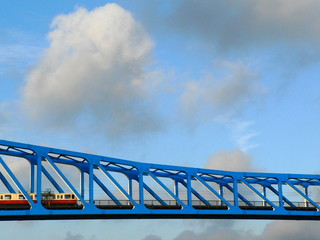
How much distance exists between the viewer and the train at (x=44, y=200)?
108m

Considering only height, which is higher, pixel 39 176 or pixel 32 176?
pixel 32 176

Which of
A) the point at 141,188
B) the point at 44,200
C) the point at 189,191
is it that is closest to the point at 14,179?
the point at 44,200

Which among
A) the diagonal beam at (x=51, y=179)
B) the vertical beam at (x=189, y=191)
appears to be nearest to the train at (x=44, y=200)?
the diagonal beam at (x=51, y=179)

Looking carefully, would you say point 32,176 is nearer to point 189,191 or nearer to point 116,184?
point 116,184

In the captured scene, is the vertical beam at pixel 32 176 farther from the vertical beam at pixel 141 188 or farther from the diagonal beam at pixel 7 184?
the vertical beam at pixel 141 188

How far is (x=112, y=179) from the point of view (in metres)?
113

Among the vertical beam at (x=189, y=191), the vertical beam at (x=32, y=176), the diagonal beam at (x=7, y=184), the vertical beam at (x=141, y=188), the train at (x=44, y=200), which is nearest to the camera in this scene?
the train at (x=44, y=200)

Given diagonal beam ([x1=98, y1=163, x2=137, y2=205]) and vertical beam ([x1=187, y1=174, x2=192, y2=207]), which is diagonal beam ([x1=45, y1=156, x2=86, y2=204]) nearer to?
diagonal beam ([x1=98, y1=163, x2=137, y2=205])

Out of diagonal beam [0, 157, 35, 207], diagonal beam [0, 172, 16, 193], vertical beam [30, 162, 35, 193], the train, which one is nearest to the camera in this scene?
diagonal beam [0, 157, 35, 207]

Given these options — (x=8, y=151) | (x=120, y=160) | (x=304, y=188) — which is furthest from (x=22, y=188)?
(x=304, y=188)

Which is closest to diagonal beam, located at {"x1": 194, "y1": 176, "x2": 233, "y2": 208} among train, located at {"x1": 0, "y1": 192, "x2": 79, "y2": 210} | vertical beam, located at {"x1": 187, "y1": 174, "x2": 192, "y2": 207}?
vertical beam, located at {"x1": 187, "y1": 174, "x2": 192, "y2": 207}

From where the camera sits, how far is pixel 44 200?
11112 cm

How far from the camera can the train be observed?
10762cm

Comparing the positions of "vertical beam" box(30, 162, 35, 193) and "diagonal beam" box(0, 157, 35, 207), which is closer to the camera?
"diagonal beam" box(0, 157, 35, 207)
